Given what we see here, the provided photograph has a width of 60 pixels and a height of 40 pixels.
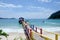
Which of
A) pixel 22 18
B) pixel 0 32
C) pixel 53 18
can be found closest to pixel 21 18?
pixel 22 18

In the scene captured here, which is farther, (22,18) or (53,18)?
(53,18)

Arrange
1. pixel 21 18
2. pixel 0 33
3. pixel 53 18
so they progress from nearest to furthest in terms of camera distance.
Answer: pixel 0 33 → pixel 21 18 → pixel 53 18

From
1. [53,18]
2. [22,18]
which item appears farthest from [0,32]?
[53,18]

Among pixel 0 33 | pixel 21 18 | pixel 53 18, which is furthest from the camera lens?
pixel 53 18

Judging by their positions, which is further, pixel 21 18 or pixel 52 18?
pixel 52 18

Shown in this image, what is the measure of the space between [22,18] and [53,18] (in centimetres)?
7070

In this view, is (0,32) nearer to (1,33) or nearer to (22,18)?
(1,33)

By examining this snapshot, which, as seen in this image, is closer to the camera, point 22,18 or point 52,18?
point 22,18

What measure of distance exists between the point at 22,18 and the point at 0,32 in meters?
35.2

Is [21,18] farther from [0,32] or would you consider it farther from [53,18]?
[53,18]

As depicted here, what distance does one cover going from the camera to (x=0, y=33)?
2.57 metres

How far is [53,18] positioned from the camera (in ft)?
351

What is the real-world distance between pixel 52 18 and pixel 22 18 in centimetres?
7142

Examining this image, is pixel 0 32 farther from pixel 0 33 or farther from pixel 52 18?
pixel 52 18
